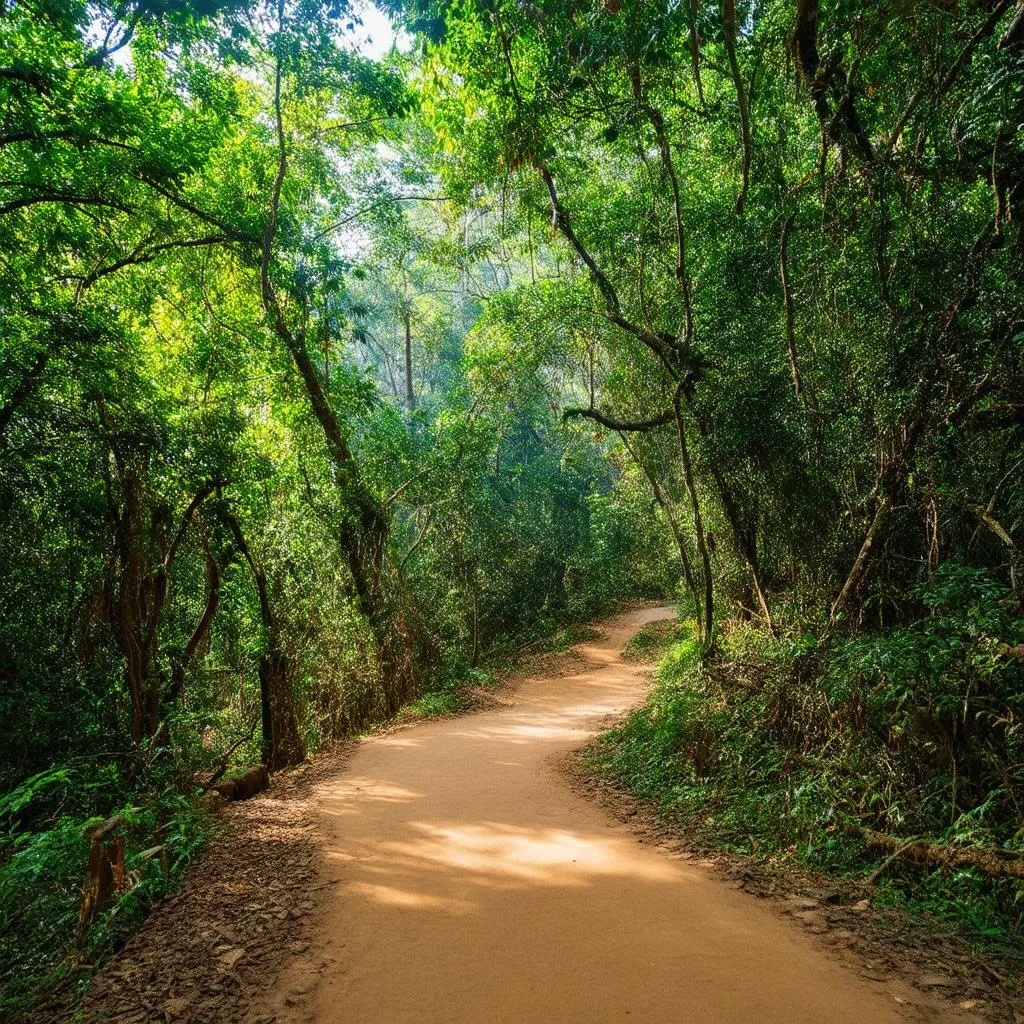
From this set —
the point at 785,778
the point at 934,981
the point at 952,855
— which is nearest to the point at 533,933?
the point at 934,981

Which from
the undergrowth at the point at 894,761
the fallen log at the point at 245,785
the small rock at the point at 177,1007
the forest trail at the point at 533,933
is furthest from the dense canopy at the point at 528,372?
the forest trail at the point at 533,933

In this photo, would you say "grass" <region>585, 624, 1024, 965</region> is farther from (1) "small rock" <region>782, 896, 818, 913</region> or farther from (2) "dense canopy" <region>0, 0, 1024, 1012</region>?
(1) "small rock" <region>782, 896, 818, 913</region>

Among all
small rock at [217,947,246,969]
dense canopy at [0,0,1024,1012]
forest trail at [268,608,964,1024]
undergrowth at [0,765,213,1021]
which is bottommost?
forest trail at [268,608,964,1024]

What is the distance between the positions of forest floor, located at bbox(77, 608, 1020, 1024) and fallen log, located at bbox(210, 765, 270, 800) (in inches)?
56.1

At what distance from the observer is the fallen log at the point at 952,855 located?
335cm

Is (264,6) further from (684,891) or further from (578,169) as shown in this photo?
(684,891)

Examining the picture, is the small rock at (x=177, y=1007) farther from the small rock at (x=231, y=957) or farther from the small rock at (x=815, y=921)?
the small rock at (x=815, y=921)

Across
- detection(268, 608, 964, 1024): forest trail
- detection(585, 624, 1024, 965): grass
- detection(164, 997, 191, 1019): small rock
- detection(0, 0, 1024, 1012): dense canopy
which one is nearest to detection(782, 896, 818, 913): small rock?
detection(268, 608, 964, 1024): forest trail

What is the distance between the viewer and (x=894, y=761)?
4332 millimetres

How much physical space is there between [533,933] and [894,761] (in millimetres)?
2826

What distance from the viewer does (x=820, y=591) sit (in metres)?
6.25

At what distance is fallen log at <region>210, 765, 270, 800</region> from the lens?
22.2 feet

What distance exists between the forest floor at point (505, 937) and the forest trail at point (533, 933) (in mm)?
12

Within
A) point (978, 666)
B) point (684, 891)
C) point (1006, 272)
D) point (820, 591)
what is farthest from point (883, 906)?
point (1006, 272)
